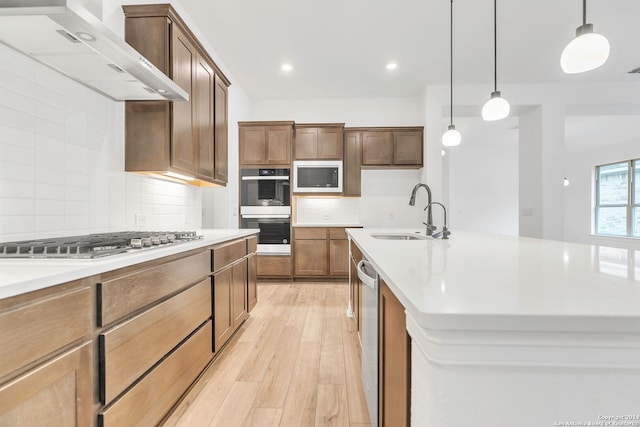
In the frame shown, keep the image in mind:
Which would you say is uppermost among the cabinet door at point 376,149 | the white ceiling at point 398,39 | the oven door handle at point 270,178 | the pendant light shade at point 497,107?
the white ceiling at point 398,39

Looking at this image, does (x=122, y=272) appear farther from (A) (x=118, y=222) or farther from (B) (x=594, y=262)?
(B) (x=594, y=262)

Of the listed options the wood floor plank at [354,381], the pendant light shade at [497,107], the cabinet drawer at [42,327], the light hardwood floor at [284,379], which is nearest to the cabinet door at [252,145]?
the light hardwood floor at [284,379]

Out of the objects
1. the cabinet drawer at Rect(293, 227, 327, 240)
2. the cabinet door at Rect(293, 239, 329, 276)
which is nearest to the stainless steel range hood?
the cabinet drawer at Rect(293, 227, 327, 240)

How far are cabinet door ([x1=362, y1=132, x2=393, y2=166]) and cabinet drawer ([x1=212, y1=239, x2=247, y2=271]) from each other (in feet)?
8.51

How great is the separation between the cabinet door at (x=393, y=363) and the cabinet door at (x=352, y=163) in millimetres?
3334

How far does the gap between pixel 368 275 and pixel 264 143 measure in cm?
328

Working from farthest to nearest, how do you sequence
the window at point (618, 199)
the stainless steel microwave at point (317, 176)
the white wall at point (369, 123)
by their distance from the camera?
the window at point (618, 199), the white wall at point (369, 123), the stainless steel microwave at point (317, 176)

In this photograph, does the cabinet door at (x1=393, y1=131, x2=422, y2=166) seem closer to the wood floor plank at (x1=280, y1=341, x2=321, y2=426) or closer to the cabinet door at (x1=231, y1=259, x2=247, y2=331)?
the cabinet door at (x1=231, y1=259, x2=247, y2=331)

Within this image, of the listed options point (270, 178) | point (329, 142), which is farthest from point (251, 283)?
point (329, 142)

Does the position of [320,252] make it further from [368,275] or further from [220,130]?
[368,275]

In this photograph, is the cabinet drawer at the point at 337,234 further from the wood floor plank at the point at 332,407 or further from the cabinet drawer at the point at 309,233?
the wood floor plank at the point at 332,407

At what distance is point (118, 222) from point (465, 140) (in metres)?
6.84

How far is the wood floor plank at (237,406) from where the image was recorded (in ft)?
4.46

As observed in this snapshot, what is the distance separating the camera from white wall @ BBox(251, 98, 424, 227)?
4.54 meters
